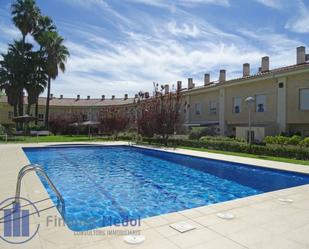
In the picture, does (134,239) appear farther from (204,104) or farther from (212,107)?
(204,104)

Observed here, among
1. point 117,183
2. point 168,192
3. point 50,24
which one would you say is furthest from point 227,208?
point 50,24

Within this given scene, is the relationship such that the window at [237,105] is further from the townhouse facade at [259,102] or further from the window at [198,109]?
the window at [198,109]

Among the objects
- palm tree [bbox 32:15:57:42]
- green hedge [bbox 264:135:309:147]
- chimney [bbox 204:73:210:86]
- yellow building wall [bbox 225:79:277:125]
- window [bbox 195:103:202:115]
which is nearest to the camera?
green hedge [bbox 264:135:309:147]

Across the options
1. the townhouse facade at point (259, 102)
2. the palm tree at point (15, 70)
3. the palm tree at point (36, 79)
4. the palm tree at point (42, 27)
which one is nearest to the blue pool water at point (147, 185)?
the townhouse facade at point (259, 102)

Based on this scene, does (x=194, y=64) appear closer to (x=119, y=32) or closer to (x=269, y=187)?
(x=119, y=32)

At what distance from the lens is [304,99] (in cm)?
2102

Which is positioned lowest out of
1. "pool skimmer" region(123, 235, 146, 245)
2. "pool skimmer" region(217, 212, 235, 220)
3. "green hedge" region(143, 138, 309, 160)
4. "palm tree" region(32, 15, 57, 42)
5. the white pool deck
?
"pool skimmer" region(123, 235, 146, 245)

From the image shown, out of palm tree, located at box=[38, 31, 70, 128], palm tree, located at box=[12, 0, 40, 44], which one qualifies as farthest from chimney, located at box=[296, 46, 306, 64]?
palm tree, located at box=[12, 0, 40, 44]

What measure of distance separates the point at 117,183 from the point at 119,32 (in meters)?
10.6

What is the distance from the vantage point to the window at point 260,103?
959 inches

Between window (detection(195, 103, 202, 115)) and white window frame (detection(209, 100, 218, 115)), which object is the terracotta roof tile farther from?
white window frame (detection(209, 100, 218, 115))

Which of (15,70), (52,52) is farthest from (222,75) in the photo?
(15,70)

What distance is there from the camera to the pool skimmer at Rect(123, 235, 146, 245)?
4.13 metres

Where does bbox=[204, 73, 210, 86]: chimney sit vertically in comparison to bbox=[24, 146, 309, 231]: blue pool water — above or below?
above
